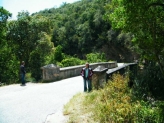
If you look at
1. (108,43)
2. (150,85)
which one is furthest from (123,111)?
(108,43)

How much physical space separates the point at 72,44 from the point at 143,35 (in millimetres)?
49031

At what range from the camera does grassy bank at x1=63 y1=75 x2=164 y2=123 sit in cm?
584

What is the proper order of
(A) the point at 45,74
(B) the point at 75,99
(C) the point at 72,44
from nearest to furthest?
(B) the point at 75,99, (A) the point at 45,74, (C) the point at 72,44

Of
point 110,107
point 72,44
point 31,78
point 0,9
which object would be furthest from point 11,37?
point 72,44

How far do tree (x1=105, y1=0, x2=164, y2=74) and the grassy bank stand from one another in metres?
2.11

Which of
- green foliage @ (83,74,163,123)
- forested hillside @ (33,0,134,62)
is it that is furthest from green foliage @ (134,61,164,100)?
forested hillside @ (33,0,134,62)

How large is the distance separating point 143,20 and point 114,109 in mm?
4023

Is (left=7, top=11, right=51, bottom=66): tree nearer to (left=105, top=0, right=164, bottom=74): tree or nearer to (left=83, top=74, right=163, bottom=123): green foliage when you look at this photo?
(left=105, top=0, right=164, bottom=74): tree

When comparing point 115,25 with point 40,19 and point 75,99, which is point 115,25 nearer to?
point 75,99

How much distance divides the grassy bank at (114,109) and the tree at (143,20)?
2.11 m

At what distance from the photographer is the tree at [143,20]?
26.7 ft

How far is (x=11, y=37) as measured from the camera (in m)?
21.6

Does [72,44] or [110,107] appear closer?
[110,107]

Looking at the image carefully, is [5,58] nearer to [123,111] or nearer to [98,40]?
[123,111]
